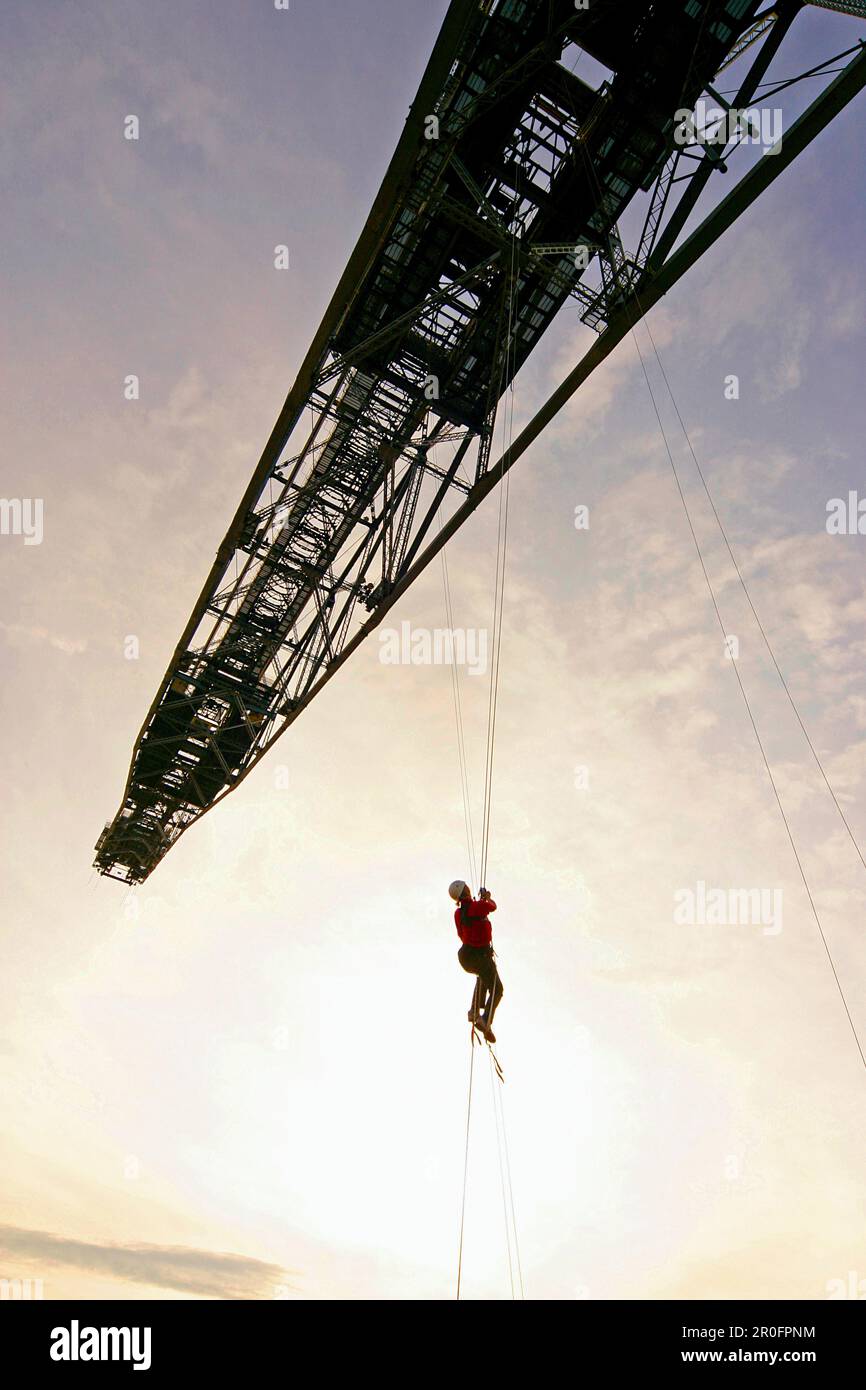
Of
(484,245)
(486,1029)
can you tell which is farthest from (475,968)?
(484,245)

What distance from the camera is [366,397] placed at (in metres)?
13.4

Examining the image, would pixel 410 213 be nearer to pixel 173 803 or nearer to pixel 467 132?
pixel 467 132

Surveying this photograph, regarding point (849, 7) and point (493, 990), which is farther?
point (493, 990)

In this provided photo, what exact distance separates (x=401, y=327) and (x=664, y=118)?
14.4 ft

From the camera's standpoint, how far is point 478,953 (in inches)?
344

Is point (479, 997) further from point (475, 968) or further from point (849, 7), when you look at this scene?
point (849, 7)

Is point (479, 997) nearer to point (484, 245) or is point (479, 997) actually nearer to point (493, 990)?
point (493, 990)

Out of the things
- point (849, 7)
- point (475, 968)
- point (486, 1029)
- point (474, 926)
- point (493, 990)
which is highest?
point (849, 7)

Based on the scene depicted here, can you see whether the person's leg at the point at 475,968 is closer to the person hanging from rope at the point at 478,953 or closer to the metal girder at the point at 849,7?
the person hanging from rope at the point at 478,953

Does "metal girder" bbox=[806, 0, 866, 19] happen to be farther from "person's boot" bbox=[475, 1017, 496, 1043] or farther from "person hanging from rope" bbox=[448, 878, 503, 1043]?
"person's boot" bbox=[475, 1017, 496, 1043]

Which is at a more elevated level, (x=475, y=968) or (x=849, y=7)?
(x=849, y=7)

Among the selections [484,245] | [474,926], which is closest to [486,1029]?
[474,926]

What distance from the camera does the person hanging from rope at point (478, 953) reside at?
8.62 meters
